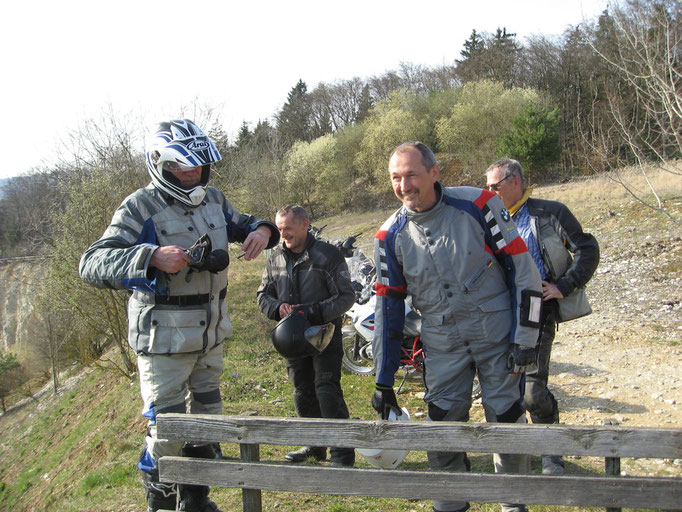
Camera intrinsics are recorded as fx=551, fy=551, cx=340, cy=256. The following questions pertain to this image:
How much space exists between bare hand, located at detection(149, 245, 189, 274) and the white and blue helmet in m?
0.46

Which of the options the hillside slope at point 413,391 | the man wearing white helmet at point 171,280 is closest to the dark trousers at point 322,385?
the hillside slope at point 413,391

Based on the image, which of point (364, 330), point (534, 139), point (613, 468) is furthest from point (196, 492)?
point (534, 139)

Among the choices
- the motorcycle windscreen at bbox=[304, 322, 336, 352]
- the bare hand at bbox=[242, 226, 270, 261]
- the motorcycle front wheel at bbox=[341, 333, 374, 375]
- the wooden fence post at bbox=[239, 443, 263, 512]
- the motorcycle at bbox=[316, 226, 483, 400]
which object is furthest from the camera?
the motorcycle front wheel at bbox=[341, 333, 374, 375]

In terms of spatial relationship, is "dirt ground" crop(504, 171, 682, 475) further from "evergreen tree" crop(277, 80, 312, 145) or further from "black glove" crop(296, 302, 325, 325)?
"evergreen tree" crop(277, 80, 312, 145)

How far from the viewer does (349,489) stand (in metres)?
2.64

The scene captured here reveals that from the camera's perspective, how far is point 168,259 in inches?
115

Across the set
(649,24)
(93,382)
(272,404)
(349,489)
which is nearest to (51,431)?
(93,382)

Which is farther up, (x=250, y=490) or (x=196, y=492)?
(x=250, y=490)

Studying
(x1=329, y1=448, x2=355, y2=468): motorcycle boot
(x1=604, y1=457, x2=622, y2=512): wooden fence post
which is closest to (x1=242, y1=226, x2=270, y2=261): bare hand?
(x1=329, y1=448, x2=355, y2=468): motorcycle boot

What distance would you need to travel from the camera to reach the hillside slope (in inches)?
209

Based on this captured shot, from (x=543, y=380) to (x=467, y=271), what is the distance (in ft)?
4.73

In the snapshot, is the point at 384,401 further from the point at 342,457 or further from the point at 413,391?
→ the point at 413,391

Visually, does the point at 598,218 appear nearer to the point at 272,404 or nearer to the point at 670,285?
the point at 670,285

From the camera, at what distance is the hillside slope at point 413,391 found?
5301 mm
